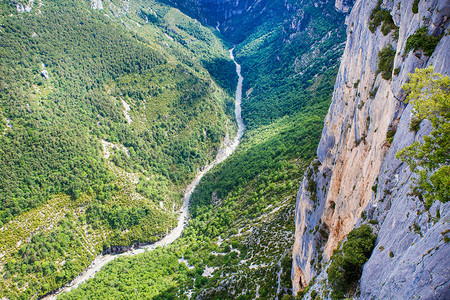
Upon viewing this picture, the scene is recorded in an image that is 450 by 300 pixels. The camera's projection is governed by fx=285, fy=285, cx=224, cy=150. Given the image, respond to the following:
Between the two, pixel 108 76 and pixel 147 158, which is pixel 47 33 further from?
pixel 147 158

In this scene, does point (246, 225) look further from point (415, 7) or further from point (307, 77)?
point (307, 77)

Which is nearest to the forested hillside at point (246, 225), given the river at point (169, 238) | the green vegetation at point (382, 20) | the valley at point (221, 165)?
the valley at point (221, 165)

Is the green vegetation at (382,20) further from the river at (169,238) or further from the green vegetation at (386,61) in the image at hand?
the river at (169,238)

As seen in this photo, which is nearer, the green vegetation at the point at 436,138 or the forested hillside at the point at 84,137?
the green vegetation at the point at 436,138

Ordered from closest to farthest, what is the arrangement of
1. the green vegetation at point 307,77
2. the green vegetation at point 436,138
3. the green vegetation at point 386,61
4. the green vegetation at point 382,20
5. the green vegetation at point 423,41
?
the green vegetation at point 436,138
the green vegetation at point 423,41
the green vegetation at point 386,61
the green vegetation at point 382,20
the green vegetation at point 307,77

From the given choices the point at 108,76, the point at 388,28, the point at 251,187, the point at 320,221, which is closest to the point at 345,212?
the point at 320,221

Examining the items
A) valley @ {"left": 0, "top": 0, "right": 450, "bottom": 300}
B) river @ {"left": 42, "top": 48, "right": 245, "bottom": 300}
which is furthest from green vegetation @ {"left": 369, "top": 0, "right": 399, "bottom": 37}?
river @ {"left": 42, "top": 48, "right": 245, "bottom": 300}

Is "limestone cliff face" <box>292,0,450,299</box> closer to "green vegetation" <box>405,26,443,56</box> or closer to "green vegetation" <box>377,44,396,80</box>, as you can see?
"green vegetation" <box>405,26,443,56</box>

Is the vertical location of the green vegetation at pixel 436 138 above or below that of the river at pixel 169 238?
above
